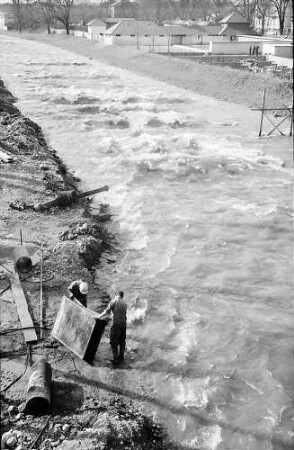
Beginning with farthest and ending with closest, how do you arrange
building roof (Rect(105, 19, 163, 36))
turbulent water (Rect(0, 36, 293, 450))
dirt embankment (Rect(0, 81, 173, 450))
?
1. building roof (Rect(105, 19, 163, 36))
2. turbulent water (Rect(0, 36, 293, 450))
3. dirt embankment (Rect(0, 81, 173, 450))

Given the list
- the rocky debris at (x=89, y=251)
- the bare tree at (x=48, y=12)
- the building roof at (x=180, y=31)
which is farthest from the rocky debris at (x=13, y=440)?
the bare tree at (x=48, y=12)

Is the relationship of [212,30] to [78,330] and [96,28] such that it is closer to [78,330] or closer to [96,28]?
[96,28]

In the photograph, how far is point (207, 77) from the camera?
160 ft

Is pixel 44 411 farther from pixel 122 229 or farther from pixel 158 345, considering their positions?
pixel 122 229

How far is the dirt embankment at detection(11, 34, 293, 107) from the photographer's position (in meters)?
40.1

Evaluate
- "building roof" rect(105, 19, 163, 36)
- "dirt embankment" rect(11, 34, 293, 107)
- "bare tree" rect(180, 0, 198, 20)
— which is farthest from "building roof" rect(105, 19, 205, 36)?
"bare tree" rect(180, 0, 198, 20)

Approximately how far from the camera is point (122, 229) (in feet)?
55.6

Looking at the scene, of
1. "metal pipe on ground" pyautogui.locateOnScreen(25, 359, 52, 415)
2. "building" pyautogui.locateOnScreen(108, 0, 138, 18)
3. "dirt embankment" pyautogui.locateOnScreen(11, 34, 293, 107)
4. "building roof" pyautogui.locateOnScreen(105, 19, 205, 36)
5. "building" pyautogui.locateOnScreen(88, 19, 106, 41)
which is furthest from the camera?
"building" pyautogui.locateOnScreen(108, 0, 138, 18)

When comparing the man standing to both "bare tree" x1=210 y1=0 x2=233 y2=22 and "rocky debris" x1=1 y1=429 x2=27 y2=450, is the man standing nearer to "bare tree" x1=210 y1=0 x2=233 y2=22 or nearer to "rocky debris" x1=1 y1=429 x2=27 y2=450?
"rocky debris" x1=1 y1=429 x2=27 y2=450

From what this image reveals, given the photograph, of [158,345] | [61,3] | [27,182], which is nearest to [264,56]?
[27,182]

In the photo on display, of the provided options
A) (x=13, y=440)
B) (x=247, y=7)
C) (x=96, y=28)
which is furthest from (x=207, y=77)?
(x=247, y=7)

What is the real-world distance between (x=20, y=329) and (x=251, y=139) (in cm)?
2261

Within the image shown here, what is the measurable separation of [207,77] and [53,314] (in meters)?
41.9

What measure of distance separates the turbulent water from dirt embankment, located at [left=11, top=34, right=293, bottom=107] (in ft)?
24.0
